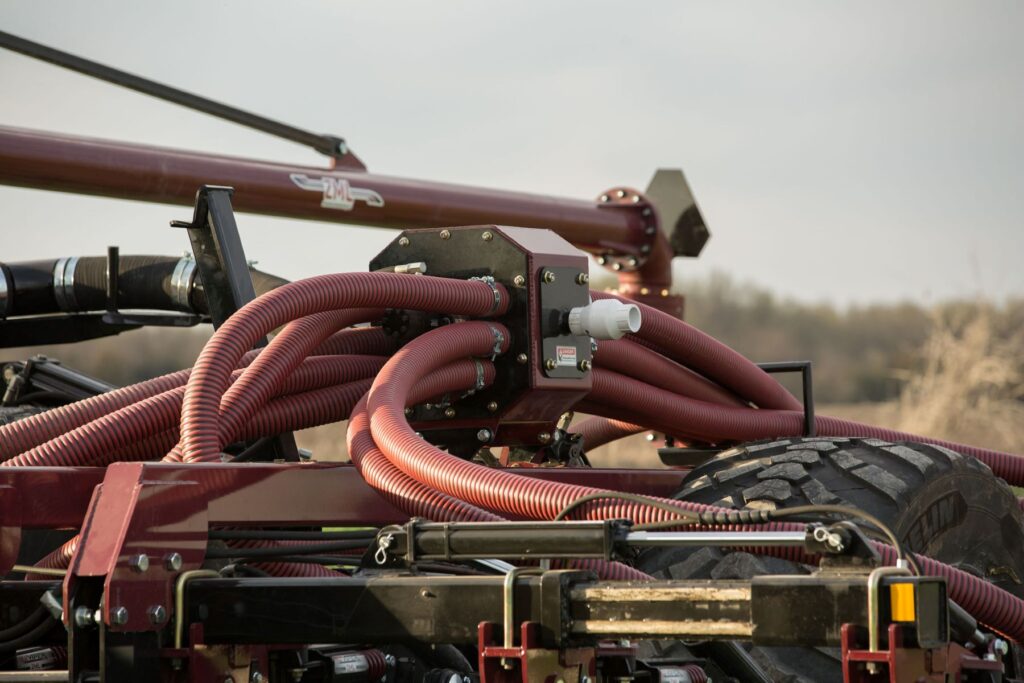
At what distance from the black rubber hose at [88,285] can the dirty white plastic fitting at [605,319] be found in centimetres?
160

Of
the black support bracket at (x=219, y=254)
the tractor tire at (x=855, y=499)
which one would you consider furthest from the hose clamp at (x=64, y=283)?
the tractor tire at (x=855, y=499)

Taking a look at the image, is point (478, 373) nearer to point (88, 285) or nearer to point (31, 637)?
point (31, 637)

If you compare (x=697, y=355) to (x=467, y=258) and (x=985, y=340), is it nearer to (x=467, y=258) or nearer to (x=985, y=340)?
(x=467, y=258)

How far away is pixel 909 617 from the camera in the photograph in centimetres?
229

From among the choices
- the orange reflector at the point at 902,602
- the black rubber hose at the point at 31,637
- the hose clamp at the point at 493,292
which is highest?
the hose clamp at the point at 493,292

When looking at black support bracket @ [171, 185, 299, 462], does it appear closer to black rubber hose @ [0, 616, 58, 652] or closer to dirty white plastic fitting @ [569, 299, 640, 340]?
dirty white plastic fitting @ [569, 299, 640, 340]

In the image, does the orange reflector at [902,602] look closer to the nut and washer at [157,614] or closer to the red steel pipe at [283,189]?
the nut and washer at [157,614]

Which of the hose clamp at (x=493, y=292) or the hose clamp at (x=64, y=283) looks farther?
the hose clamp at (x=64, y=283)

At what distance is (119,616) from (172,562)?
188mm

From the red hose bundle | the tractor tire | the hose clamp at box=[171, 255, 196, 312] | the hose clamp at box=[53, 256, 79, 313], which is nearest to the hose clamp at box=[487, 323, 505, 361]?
the red hose bundle

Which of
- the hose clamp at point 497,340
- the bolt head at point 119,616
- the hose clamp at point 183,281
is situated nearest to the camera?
the bolt head at point 119,616

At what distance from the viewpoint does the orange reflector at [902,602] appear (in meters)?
2.29

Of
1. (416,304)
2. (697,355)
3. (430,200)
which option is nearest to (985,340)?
(430,200)

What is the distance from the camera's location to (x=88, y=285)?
16.7 ft
